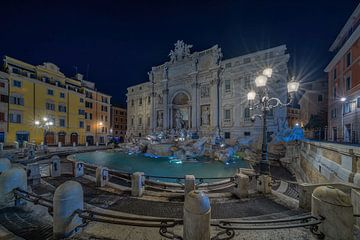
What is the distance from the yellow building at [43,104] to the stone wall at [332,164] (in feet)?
107

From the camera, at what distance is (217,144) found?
77.0ft

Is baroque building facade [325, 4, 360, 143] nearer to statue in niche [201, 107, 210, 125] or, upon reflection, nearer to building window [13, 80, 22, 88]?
statue in niche [201, 107, 210, 125]

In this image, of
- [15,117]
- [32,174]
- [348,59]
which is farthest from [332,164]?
[15,117]

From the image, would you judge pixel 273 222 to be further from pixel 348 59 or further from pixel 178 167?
pixel 348 59

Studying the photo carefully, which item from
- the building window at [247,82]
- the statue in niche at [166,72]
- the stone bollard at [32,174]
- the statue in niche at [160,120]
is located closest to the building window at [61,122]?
the statue in niche at [160,120]

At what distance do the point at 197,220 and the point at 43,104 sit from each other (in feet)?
114

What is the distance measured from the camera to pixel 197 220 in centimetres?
257

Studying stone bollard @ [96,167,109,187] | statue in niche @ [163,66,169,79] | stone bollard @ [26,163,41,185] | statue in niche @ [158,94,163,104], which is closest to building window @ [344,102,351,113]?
stone bollard @ [96,167,109,187]

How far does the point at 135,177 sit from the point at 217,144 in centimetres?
1884

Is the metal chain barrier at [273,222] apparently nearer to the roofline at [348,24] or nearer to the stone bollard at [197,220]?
the stone bollard at [197,220]

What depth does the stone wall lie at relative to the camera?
6.66m

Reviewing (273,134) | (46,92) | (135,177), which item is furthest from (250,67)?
(46,92)

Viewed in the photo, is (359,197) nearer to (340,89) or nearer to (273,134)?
(273,134)

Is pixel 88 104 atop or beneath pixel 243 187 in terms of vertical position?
atop
